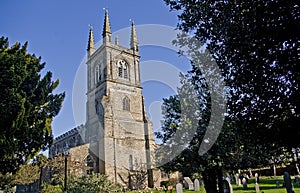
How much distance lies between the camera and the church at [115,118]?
98.8ft

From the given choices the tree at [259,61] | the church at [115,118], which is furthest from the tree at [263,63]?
the church at [115,118]

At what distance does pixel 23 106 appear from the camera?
11.3 metres

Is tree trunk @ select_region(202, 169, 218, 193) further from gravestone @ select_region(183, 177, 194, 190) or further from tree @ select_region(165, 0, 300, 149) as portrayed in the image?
gravestone @ select_region(183, 177, 194, 190)

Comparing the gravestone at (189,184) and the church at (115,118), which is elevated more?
the church at (115,118)

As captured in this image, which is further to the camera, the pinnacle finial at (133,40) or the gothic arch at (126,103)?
the pinnacle finial at (133,40)

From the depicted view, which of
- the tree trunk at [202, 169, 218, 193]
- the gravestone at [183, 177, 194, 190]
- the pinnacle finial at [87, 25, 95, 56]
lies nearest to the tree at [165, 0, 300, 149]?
the tree trunk at [202, 169, 218, 193]

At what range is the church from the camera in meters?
30.1

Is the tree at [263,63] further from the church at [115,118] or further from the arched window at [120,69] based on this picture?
the arched window at [120,69]

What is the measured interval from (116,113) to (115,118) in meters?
0.88

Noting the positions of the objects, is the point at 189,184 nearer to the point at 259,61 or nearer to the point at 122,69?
the point at 259,61

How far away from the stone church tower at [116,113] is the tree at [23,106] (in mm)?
16737

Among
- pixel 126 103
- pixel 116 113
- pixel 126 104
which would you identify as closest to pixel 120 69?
pixel 126 103

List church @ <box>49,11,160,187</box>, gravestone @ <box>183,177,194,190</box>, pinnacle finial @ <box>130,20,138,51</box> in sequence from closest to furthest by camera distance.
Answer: gravestone @ <box>183,177,194,190</box> → church @ <box>49,11,160,187</box> → pinnacle finial @ <box>130,20,138,51</box>

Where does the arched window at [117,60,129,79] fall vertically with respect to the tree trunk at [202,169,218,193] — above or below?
above
